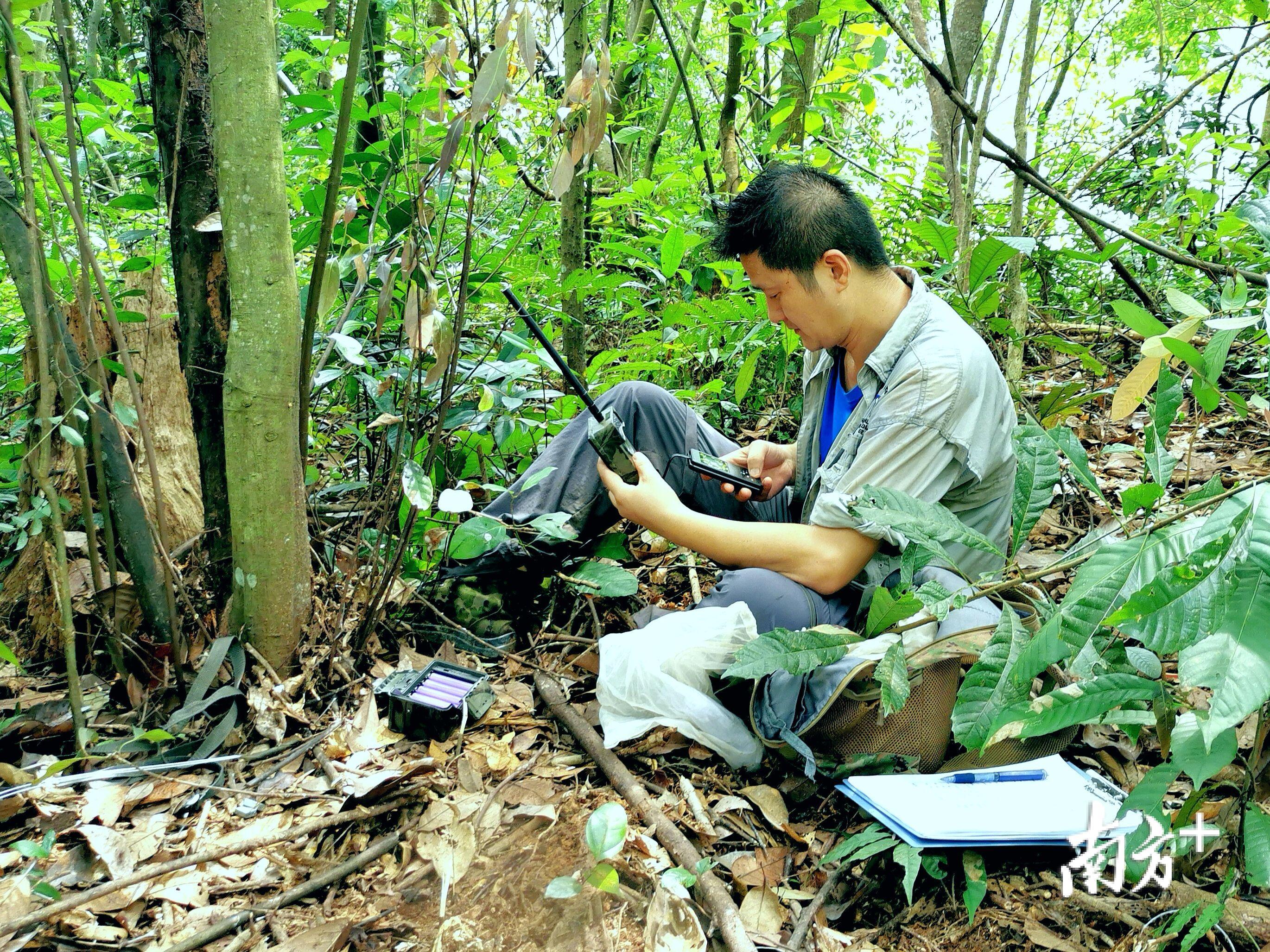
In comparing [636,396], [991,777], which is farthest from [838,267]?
[991,777]

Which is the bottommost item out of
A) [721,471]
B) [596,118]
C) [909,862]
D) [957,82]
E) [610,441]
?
[909,862]

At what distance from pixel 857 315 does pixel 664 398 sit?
68 cm

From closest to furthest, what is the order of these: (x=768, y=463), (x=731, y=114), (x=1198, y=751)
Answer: (x=1198, y=751)
(x=768, y=463)
(x=731, y=114)

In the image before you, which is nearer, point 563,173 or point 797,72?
point 563,173

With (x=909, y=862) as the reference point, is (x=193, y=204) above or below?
above

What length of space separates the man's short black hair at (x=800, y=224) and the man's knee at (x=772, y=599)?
826 mm

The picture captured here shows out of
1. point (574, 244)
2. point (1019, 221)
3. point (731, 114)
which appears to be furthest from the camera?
point (731, 114)

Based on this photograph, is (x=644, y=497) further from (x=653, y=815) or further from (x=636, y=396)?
(x=653, y=815)

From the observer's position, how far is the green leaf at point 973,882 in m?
1.62

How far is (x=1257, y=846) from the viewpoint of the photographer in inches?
52.7

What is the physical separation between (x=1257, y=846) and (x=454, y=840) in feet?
4.49

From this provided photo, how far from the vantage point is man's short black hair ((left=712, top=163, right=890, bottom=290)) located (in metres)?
2.38

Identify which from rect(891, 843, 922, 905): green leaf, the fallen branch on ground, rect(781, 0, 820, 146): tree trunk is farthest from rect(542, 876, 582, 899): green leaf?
rect(781, 0, 820, 146): tree trunk

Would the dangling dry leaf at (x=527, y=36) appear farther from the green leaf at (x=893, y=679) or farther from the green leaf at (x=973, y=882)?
the green leaf at (x=973, y=882)
